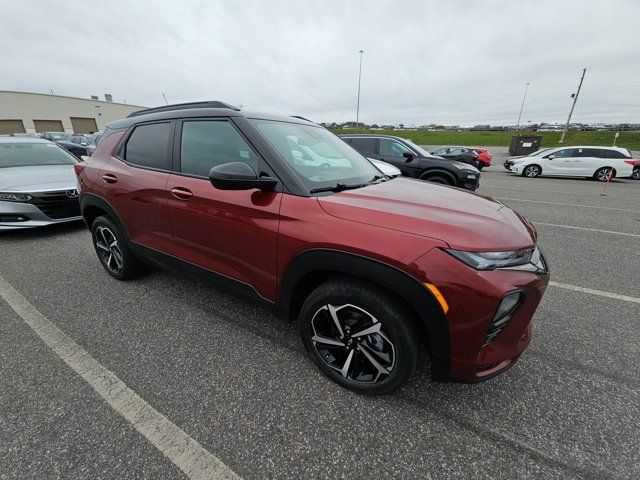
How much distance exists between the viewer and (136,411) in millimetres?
1757

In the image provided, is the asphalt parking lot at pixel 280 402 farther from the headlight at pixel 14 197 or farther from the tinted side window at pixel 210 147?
the headlight at pixel 14 197

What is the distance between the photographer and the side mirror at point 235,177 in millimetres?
1784

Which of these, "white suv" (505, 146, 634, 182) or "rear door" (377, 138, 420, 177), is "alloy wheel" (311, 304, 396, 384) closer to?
"rear door" (377, 138, 420, 177)

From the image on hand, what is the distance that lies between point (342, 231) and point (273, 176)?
2.05 ft

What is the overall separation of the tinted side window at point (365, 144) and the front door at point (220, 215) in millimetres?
6410

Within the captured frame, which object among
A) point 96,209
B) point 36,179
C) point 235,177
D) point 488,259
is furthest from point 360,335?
point 36,179

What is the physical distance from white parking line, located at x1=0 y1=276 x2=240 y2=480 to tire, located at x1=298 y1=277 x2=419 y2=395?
2.64 feet

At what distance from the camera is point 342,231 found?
1.66m

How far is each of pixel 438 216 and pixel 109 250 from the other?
338cm

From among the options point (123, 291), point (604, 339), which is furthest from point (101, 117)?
point (604, 339)

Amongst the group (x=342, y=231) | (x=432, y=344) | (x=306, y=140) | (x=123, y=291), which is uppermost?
(x=306, y=140)

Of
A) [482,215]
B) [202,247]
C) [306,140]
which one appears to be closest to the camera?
[482,215]

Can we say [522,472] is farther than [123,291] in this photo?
No

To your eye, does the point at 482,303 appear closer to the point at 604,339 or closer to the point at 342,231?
the point at 342,231
